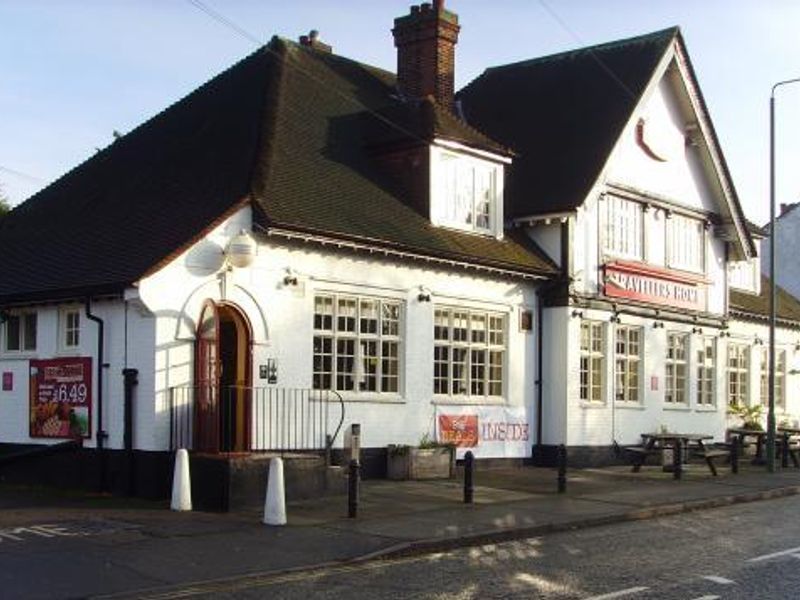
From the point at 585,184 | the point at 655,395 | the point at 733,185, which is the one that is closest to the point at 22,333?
the point at 585,184

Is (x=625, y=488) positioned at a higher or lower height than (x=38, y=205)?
lower

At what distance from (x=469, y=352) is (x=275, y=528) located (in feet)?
28.9

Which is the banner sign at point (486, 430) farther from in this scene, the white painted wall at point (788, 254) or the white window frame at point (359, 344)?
the white painted wall at point (788, 254)

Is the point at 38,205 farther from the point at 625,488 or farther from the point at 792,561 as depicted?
the point at 792,561

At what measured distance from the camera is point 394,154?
69.1 feet

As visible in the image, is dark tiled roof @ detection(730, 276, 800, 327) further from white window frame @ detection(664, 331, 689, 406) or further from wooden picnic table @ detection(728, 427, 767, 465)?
wooden picnic table @ detection(728, 427, 767, 465)

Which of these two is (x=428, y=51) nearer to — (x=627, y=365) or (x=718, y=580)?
(x=627, y=365)

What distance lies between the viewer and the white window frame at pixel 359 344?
59.8 ft

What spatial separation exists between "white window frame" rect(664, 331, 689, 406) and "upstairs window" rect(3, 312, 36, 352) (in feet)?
48.9

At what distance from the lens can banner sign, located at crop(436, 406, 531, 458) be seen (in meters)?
20.4

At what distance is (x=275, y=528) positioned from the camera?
13.0 meters

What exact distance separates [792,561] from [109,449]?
9.83 metres

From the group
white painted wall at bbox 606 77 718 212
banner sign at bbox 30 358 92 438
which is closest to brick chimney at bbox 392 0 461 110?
white painted wall at bbox 606 77 718 212

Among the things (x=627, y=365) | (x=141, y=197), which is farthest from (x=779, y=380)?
(x=141, y=197)
